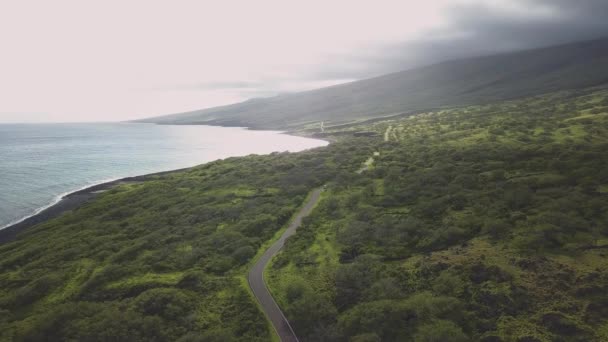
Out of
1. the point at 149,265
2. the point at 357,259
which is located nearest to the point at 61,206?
the point at 149,265

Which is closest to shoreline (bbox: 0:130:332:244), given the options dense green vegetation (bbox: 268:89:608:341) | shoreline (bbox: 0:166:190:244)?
shoreline (bbox: 0:166:190:244)

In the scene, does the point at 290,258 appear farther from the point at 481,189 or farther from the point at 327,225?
the point at 481,189

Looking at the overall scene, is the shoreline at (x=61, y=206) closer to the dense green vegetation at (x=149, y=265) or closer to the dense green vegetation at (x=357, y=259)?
the dense green vegetation at (x=357, y=259)

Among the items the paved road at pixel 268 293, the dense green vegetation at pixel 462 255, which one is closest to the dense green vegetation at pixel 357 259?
the dense green vegetation at pixel 462 255

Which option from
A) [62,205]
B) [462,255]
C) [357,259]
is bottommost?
[357,259]

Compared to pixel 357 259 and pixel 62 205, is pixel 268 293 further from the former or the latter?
pixel 62 205

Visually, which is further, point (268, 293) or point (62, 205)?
point (62, 205)

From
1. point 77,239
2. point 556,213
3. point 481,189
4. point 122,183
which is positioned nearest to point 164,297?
point 77,239
